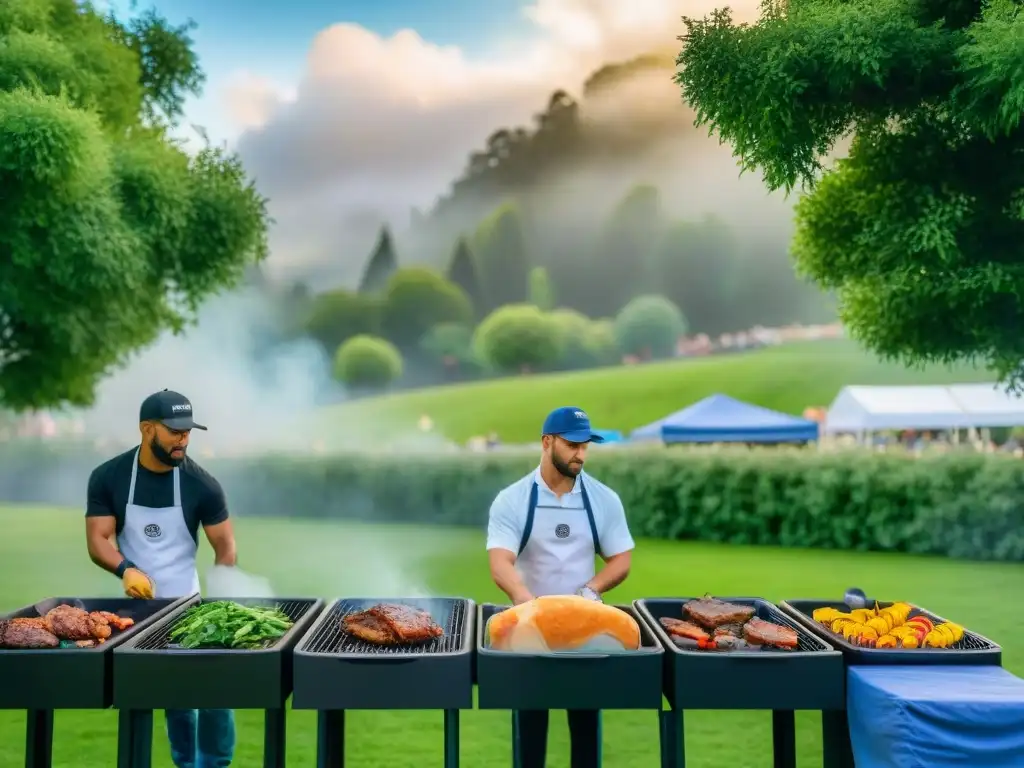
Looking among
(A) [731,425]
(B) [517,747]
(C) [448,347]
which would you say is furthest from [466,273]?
(B) [517,747]

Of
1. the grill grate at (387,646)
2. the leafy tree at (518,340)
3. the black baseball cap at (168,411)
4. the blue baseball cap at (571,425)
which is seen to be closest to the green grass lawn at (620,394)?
the leafy tree at (518,340)

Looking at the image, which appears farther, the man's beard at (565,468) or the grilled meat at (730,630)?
the man's beard at (565,468)

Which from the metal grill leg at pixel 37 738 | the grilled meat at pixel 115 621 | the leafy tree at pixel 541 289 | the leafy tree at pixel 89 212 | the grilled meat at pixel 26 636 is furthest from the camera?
the leafy tree at pixel 541 289

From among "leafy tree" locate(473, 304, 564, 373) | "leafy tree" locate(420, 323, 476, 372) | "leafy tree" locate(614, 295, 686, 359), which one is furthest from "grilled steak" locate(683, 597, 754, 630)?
"leafy tree" locate(420, 323, 476, 372)

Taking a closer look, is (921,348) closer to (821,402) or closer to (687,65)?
(687,65)

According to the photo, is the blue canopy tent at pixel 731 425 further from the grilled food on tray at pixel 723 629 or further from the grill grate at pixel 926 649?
the grilled food on tray at pixel 723 629

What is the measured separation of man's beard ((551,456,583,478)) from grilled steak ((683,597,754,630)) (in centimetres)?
72

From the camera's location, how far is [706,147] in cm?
4172

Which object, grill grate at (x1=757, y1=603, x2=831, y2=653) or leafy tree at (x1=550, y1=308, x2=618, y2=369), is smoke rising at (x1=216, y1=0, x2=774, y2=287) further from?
grill grate at (x1=757, y1=603, x2=831, y2=653)

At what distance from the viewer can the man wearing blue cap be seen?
4.29 m

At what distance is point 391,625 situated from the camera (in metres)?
3.59

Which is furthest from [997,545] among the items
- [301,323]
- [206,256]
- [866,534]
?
[301,323]

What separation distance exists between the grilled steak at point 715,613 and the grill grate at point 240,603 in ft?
4.86

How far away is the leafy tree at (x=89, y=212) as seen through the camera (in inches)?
372
